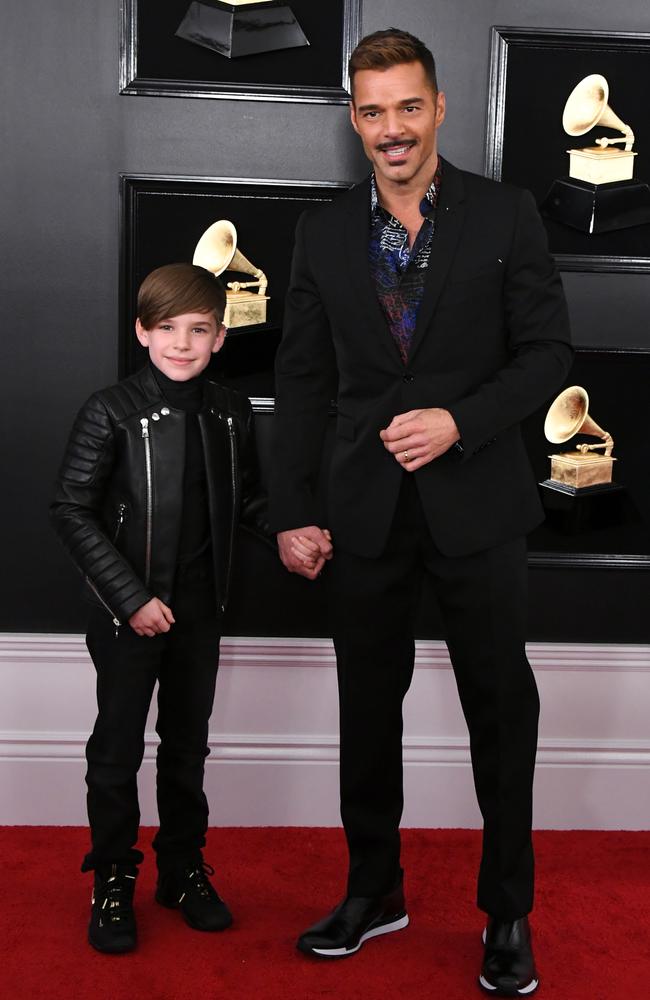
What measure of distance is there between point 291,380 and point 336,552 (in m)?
0.38

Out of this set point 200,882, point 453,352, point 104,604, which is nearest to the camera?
point 453,352

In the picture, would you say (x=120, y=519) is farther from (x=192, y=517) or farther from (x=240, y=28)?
Answer: (x=240, y=28)

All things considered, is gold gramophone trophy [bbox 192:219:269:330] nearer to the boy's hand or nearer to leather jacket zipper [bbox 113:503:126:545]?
leather jacket zipper [bbox 113:503:126:545]

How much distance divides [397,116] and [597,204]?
2.67 ft

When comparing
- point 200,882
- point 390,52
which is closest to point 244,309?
point 390,52

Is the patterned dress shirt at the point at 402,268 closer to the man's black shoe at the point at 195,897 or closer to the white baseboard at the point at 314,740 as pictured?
the white baseboard at the point at 314,740


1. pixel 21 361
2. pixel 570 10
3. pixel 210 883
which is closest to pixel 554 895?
pixel 210 883

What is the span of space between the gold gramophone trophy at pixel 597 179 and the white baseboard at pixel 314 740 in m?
1.09

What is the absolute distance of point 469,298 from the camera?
2.29 metres

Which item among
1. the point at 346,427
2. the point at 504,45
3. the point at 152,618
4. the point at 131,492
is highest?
the point at 504,45

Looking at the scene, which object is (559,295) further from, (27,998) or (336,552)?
(27,998)

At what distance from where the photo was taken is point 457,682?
248 centimetres

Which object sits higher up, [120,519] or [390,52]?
[390,52]

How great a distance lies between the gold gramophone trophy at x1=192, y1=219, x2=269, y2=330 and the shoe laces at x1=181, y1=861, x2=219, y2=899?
1288 millimetres
